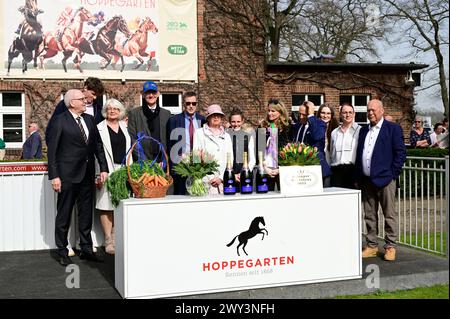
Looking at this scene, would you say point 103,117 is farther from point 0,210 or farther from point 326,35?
point 326,35

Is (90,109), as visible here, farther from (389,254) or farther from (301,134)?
(389,254)

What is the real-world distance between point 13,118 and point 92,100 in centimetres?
1036

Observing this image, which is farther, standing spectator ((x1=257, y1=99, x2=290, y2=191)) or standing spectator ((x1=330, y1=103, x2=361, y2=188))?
standing spectator ((x1=330, y1=103, x2=361, y2=188))

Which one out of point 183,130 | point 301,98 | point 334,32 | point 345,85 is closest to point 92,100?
point 183,130

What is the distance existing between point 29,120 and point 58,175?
419 inches

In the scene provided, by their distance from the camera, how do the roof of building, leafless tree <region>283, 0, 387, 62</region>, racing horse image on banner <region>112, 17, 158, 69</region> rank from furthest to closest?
leafless tree <region>283, 0, 387, 62</region>, the roof of building, racing horse image on banner <region>112, 17, 158, 69</region>

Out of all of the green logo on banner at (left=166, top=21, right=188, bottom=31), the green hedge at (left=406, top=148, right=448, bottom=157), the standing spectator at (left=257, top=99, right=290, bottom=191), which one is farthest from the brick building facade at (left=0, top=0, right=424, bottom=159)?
the standing spectator at (left=257, top=99, right=290, bottom=191)

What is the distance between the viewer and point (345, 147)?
20.8ft

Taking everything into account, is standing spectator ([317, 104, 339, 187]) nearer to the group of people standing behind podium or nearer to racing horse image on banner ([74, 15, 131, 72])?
the group of people standing behind podium

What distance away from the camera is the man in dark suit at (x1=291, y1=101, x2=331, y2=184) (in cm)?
620

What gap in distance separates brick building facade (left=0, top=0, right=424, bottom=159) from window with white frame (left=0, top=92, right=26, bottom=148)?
0.41 feet

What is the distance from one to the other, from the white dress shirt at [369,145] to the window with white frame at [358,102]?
12536 mm

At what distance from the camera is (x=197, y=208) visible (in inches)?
181
